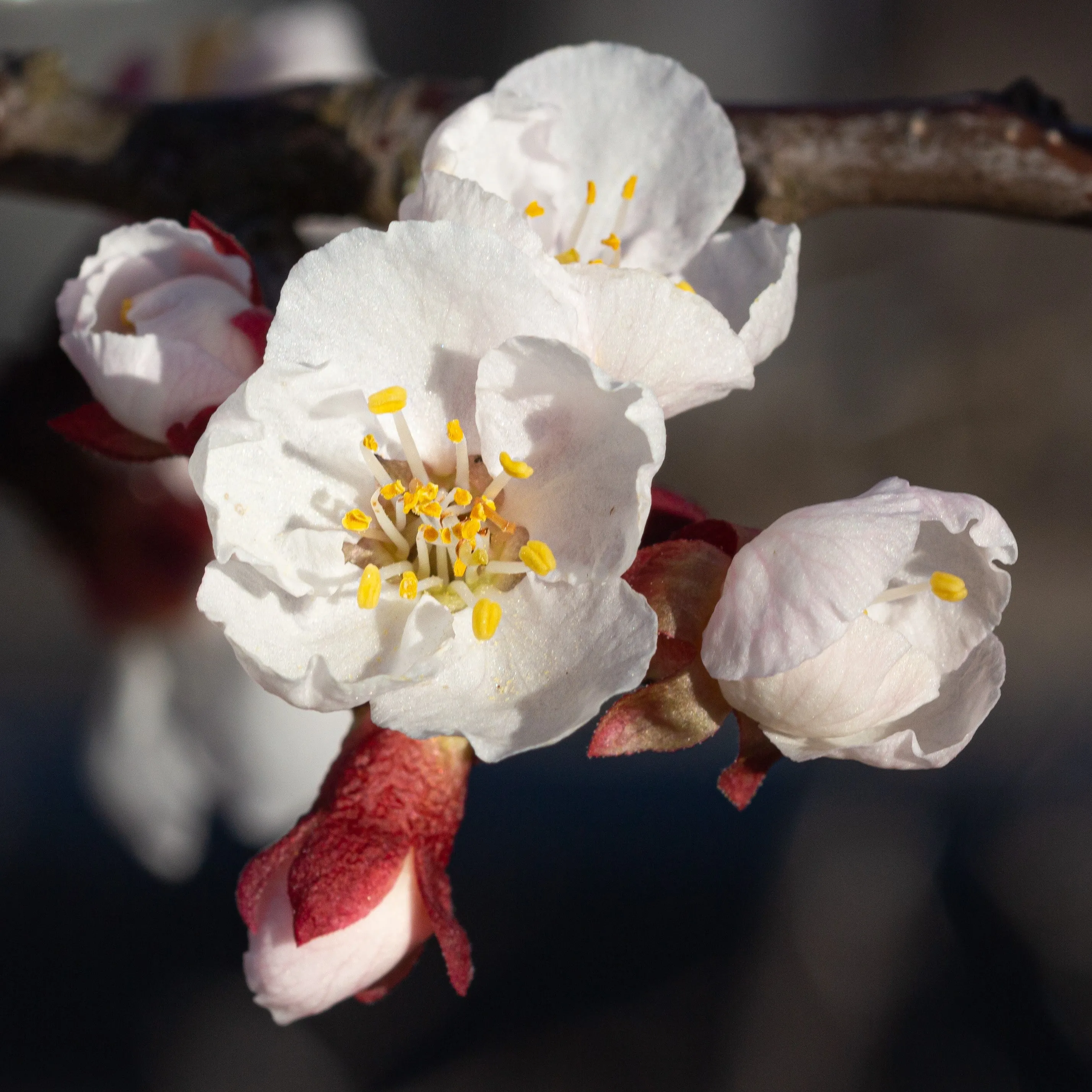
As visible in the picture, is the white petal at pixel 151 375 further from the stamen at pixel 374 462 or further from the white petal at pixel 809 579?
the white petal at pixel 809 579

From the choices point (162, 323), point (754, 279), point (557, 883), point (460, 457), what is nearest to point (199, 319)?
point (162, 323)

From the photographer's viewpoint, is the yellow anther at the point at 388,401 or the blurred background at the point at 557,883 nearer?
the yellow anther at the point at 388,401

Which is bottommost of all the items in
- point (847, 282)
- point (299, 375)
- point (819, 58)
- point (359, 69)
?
point (847, 282)

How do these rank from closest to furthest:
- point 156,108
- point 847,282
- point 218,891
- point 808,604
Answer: point 808,604 < point 156,108 < point 218,891 < point 847,282

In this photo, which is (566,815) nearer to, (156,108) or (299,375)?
(156,108)

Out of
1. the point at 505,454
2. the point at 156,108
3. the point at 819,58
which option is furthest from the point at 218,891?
the point at 819,58

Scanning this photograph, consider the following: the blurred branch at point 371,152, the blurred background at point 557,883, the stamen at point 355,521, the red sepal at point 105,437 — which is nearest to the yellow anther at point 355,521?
the stamen at point 355,521
